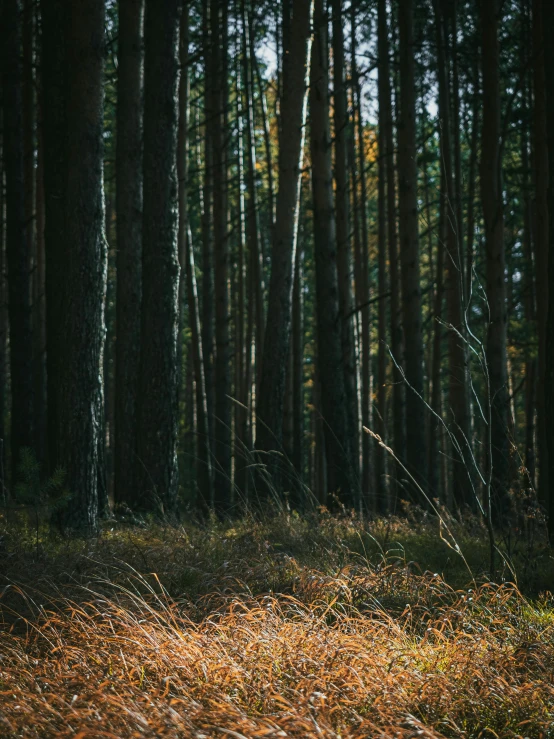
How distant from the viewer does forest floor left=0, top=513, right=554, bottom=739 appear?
239 centimetres

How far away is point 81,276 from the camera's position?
20.1 feet

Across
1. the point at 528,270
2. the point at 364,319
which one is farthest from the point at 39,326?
the point at 528,270

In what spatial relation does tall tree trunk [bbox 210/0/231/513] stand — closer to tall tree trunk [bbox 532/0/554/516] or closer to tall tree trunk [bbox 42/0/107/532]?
tall tree trunk [bbox 532/0/554/516]

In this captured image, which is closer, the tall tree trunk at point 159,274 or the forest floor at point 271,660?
the forest floor at point 271,660

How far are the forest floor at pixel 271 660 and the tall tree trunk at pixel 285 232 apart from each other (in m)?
4.36

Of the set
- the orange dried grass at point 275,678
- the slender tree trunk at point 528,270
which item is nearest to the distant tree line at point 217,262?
the slender tree trunk at point 528,270

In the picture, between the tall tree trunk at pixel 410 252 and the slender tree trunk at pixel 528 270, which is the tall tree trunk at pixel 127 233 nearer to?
the tall tree trunk at pixel 410 252

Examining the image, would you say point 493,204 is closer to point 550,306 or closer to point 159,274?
point 550,306

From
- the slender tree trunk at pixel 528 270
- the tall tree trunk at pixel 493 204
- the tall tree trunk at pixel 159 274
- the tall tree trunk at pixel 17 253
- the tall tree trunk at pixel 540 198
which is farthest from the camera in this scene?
the slender tree trunk at pixel 528 270

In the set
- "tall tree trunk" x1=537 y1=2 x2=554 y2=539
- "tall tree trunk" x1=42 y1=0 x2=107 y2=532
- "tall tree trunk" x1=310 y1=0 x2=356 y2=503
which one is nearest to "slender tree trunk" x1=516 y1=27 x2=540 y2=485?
"tall tree trunk" x1=310 y1=0 x2=356 y2=503

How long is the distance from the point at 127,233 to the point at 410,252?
4306 mm

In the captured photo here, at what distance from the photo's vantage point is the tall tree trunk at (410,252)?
35.2 ft

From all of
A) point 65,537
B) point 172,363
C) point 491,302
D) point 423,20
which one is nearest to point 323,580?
point 65,537

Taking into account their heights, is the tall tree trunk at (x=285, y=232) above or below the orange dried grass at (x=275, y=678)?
above
